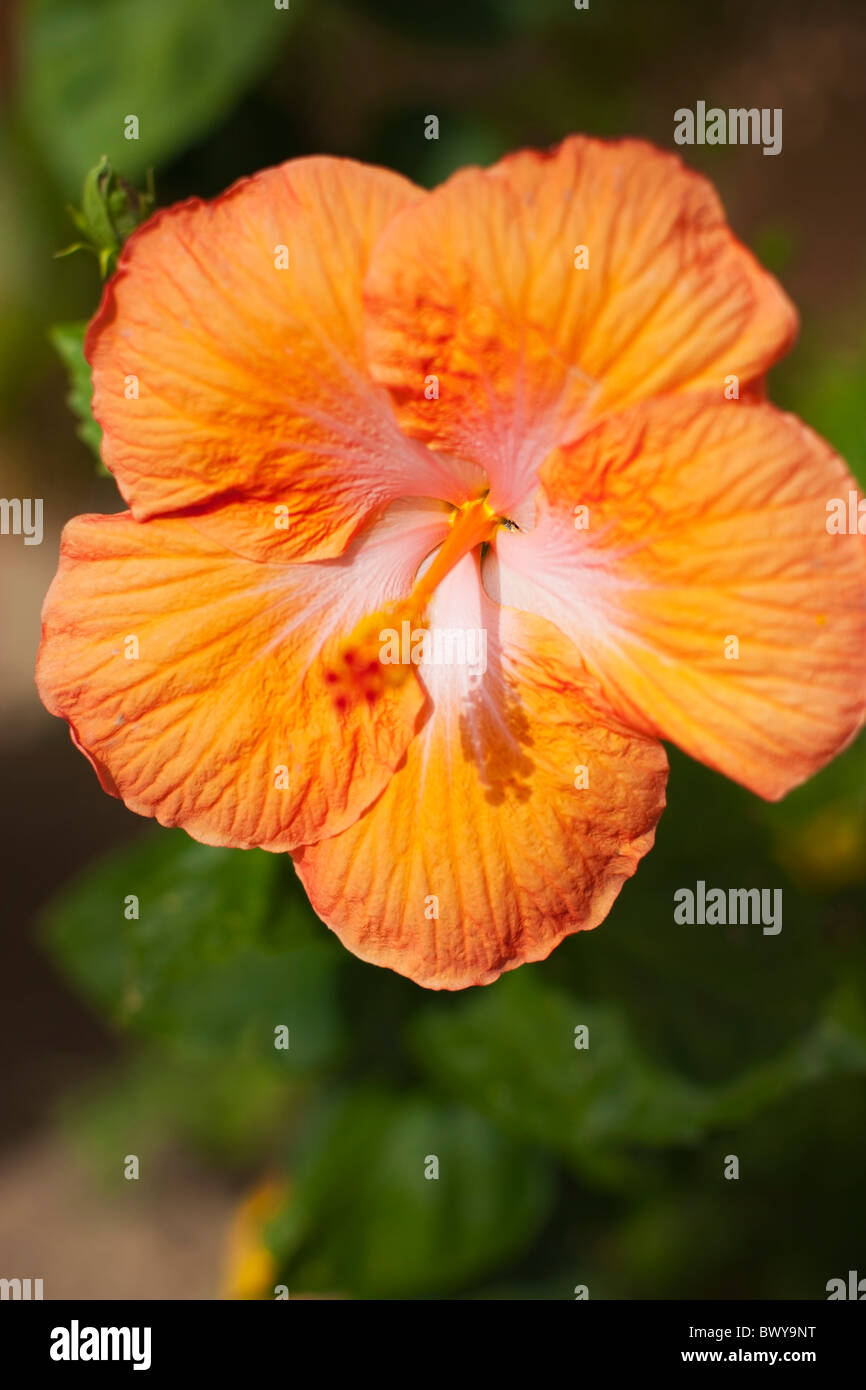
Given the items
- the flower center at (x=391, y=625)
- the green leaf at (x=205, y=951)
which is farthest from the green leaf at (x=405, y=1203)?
the flower center at (x=391, y=625)

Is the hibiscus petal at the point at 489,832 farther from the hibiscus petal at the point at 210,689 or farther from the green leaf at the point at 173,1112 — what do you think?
the green leaf at the point at 173,1112

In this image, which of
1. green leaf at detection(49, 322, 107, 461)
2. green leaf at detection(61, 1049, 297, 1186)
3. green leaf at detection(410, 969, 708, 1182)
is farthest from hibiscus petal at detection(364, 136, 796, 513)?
green leaf at detection(61, 1049, 297, 1186)

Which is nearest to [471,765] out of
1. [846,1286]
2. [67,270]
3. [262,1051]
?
[262,1051]

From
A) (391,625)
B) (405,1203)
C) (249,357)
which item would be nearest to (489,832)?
(391,625)

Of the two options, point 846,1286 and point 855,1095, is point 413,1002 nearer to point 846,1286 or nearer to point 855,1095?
point 855,1095

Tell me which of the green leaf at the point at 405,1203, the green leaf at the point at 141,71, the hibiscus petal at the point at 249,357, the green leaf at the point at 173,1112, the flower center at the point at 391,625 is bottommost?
the green leaf at the point at 173,1112

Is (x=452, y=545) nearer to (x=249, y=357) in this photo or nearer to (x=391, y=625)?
(x=391, y=625)
